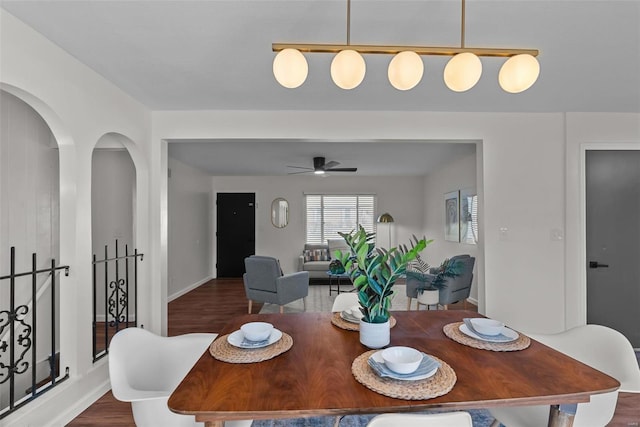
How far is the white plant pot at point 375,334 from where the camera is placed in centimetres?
136

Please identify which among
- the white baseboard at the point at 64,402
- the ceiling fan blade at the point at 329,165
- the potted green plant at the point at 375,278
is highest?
the ceiling fan blade at the point at 329,165

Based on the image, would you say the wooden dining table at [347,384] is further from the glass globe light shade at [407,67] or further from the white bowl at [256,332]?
the glass globe light shade at [407,67]

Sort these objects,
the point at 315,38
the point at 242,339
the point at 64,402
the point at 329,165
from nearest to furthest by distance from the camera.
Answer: the point at 242,339, the point at 315,38, the point at 64,402, the point at 329,165

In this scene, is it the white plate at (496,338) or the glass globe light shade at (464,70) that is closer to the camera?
the glass globe light shade at (464,70)

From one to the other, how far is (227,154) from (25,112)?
2.72m

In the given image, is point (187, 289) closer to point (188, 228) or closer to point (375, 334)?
point (188, 228)

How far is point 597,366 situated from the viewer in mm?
1560

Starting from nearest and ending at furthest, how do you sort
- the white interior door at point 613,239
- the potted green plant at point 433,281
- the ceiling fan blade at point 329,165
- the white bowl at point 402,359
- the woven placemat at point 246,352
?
the white bowl at point 402,359
the woven placemat at point 246,352
the white interior door at point 613,239
the potted green plant at point 433,281
the ceiling fan blade at point 329,165

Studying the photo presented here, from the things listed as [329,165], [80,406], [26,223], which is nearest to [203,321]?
[80,406]

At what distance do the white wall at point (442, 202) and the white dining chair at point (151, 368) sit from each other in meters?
4.45

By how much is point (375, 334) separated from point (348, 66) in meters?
1.07

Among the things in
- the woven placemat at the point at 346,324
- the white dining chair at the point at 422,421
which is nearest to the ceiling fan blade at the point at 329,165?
the woven placemat at the point at 346,324

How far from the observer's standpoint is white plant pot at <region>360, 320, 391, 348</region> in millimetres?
1362

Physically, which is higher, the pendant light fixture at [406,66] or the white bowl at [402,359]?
the pendant light fixture at [406,66]
